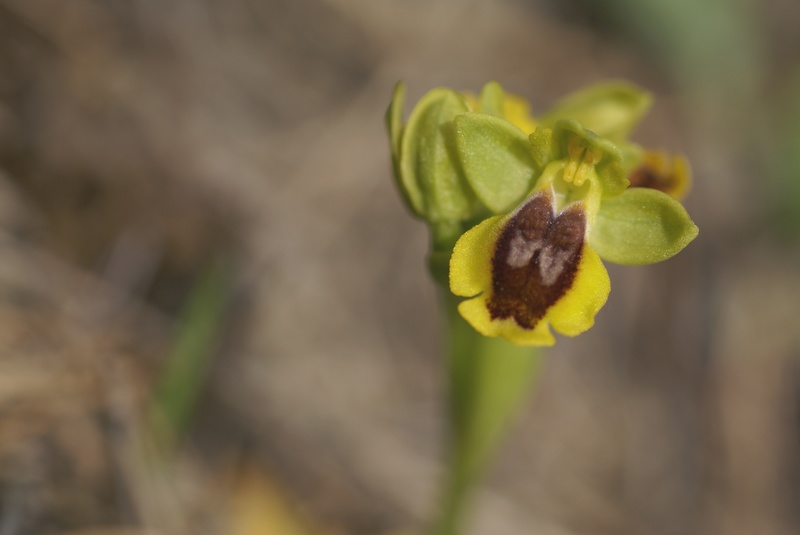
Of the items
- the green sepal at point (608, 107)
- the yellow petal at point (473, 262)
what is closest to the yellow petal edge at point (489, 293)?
the yellow petal at point (473, 262)

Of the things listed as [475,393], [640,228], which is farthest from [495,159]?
[475,393]

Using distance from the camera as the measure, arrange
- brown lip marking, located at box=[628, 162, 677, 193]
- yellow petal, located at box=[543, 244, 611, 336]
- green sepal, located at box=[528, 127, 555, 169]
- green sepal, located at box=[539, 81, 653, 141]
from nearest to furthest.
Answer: yellow petal, located at box=[543, 244, 611, 336] < green sepal, located at box=[528, 127, 555, 169] < brown lip marking, located at box=[628, 162, 677, 193] < green sepal, located at box=[539, 81, 653, 141]

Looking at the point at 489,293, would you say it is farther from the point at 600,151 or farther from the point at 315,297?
the point at 315,297

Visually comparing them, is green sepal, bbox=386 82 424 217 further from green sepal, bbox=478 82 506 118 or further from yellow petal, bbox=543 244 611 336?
yellow petal, bbox=543 244 611 336

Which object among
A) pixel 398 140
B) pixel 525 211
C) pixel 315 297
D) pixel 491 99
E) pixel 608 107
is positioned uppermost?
pixel 315 297

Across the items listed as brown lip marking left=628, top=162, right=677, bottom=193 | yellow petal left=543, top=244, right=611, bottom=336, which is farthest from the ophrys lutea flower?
brown lip marking left=628, top=162, right=677, bottom=193

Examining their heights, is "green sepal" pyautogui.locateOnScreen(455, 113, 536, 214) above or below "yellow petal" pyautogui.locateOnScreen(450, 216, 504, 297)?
above

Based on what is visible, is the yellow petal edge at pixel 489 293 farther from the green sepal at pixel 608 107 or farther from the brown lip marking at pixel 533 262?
the green sepal at pixel 608 107

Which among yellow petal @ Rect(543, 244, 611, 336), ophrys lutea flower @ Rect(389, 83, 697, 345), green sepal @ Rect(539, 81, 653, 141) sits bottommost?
yellow petal @ Rect(543, 244, 611, 336)
